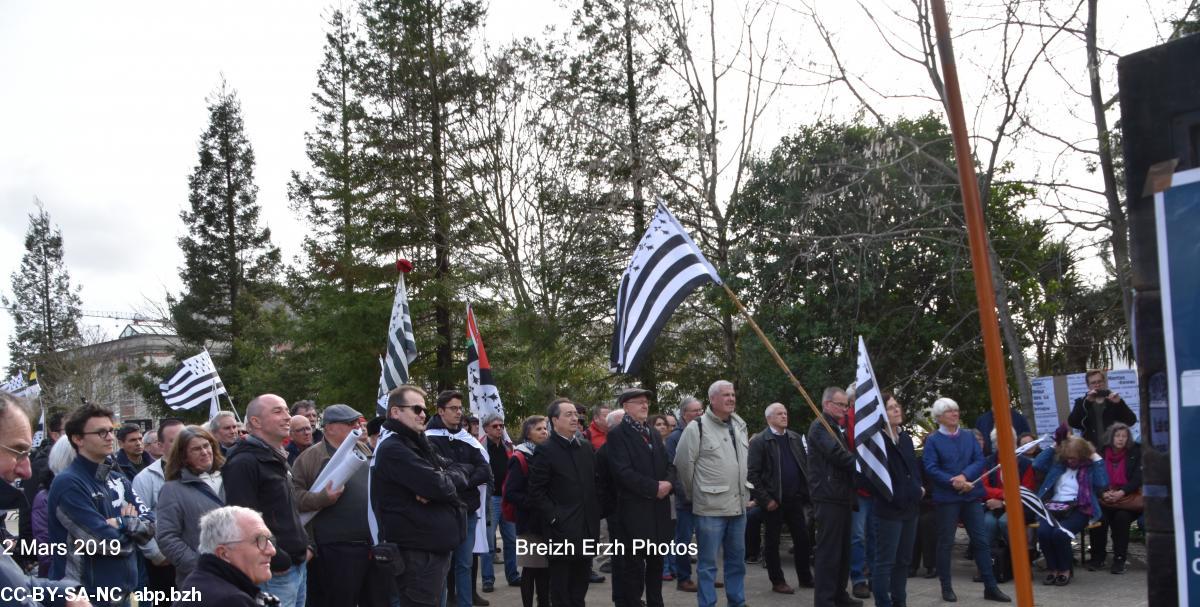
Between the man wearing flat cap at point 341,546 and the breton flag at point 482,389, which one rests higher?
the breton flag at point 482,389

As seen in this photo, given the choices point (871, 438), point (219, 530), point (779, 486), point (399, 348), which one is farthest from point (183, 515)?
point (779, 486)

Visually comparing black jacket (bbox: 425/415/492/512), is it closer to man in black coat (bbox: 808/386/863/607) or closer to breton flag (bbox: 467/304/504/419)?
breton flag (bbox: 467/304/504/419)

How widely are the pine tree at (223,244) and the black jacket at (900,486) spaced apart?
132 ft

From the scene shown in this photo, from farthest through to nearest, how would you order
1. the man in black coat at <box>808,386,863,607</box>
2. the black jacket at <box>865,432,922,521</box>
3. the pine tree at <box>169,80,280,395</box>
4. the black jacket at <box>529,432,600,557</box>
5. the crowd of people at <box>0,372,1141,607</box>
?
1. the pine tree at <box>169,80,280,395</box>
2. the black jacket at <box>865,432,922,521</box>
3. the man in black coat at <box>808,386,863,607</box>
4. the black jacket at <box>529,432,600,557</box>
5. the crowd of people at <box>0,372,1141,607</box>

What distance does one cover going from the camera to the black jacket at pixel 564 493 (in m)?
8.51

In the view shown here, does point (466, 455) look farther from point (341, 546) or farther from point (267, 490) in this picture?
point (267, 490)

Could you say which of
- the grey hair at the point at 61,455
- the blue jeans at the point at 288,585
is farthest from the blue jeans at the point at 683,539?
the grey hair at the point at 61,455

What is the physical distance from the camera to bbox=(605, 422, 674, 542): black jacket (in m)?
8.59

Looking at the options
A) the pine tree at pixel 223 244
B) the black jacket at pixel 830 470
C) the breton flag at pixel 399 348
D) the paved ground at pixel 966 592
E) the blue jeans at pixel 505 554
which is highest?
the pine tree at pixel 223 244

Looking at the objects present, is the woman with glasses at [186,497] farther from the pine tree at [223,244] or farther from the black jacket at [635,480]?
the pine tree at [223,244]

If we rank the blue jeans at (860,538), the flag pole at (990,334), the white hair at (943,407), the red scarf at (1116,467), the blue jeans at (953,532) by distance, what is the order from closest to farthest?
the flag pole at (990,334)
the blue jeans at (953,532)
the white hair at (943,407)
the blue jeans at (860,538)
the red scarf at (1116,467)

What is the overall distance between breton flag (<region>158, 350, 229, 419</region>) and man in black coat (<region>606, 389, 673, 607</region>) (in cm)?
858

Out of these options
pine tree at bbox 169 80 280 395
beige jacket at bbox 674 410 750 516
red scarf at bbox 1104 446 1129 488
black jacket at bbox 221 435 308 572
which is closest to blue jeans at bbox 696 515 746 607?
beige jacket at bbox 674 410 750 516

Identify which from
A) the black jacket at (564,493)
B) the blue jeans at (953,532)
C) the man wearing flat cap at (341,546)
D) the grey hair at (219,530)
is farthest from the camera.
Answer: the blue jeans at (953,532)
